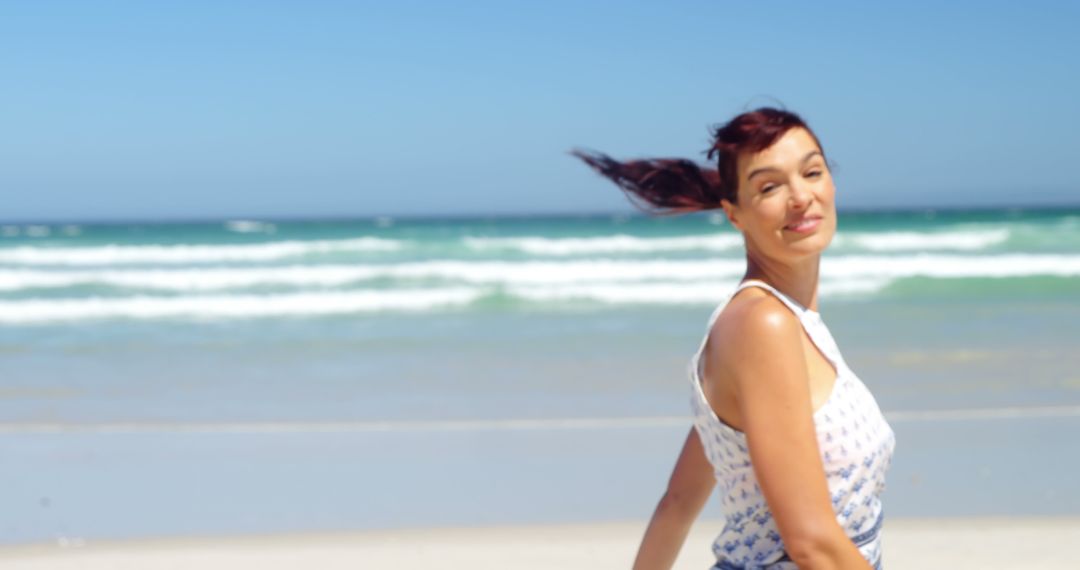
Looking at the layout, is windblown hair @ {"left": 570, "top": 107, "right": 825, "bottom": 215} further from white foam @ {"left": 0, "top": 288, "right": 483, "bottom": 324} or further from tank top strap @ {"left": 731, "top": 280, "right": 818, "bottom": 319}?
white foam @ {"left": 0, "top": 288, "right": 483, "bottom": 324}

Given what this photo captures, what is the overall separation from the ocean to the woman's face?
2900mm

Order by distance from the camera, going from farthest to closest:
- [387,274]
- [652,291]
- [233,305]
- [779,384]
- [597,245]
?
[597,245] → [387,274] → [652,291] → [233,305] → [779,384]

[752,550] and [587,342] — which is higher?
[752,550]

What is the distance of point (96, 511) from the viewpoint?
502cm

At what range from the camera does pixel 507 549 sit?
4.34 m

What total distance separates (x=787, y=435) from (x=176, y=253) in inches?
1029

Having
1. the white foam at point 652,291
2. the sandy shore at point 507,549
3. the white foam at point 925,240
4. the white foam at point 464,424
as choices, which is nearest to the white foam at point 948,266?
the white foam at point 925,240

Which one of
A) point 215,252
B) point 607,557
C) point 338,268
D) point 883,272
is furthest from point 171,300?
point 607,557

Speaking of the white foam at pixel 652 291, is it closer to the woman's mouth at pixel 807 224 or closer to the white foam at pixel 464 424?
the white foam at pixel 464 424

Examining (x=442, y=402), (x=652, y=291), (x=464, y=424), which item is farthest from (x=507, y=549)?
(x=652, y=291)

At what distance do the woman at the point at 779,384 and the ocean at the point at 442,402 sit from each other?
109 inches

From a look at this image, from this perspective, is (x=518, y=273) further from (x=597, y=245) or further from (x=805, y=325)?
(x=805, y=325)

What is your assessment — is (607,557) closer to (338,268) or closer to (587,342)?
(587,342)

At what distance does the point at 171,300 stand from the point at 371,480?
13.3 meters
